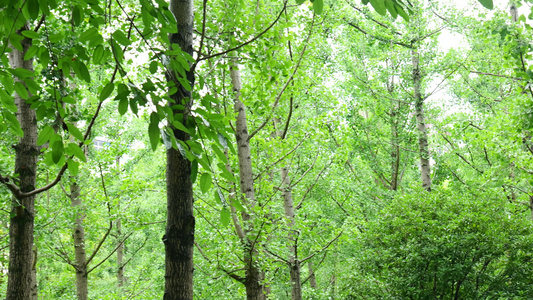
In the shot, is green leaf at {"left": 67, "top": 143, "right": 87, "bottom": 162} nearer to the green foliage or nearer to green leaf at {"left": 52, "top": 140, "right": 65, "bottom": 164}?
green leaf at {"left": 52, "top": 140, "right": 65, "bottom": 164}

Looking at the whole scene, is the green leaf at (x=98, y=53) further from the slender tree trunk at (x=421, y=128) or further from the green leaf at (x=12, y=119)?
the slender tree trunk at (x=421, y=128)

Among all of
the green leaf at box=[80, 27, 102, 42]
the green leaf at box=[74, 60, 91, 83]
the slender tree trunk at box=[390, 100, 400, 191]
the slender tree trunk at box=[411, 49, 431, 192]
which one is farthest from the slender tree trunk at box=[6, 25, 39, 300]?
the slender tree trunk at box=[390, 100, 400, 191]

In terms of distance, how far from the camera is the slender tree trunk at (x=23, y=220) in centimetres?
377

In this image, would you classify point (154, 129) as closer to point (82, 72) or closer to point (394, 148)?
point (82, 72)

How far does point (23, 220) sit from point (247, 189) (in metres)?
3.02

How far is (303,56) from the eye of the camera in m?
6.66

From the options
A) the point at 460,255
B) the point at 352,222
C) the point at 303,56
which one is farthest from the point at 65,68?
the point at 352,222

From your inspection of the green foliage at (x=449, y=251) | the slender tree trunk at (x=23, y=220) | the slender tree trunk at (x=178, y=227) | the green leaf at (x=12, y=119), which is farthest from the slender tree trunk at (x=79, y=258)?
the green leaf at (x=12, y=119)

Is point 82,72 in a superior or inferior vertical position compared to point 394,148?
inferior

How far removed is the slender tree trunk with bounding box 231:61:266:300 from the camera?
5.62 meters

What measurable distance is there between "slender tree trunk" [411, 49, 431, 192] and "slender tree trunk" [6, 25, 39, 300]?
8559 mm

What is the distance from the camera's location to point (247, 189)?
6.23m

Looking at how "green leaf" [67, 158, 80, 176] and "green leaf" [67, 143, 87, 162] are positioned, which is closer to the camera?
"green leaf" [67, 143, 87, 162]

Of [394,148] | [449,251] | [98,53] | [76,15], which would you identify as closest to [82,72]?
[98,53]
